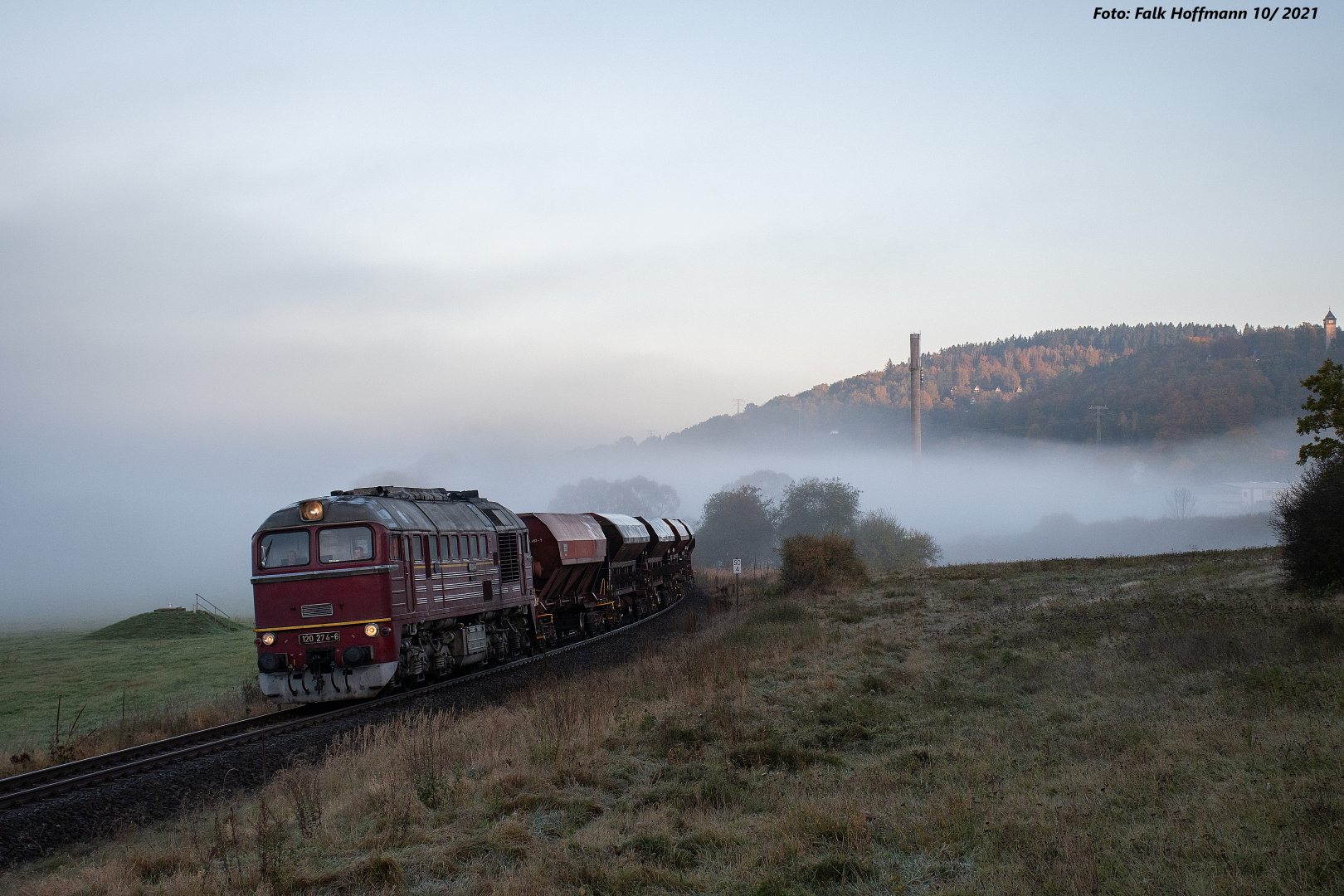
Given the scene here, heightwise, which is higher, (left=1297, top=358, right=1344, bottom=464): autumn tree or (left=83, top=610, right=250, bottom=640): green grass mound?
(left=1297, top=358, right=1344, bottom=464): autumn tree

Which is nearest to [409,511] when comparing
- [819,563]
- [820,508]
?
[819,563]

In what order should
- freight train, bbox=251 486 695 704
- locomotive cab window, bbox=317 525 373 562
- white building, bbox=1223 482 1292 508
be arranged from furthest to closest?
white building, bbox=1223 482 1292 508
locomotive cab window, bbox=317 525 373 562
freight train, bbox=251 486 695 704

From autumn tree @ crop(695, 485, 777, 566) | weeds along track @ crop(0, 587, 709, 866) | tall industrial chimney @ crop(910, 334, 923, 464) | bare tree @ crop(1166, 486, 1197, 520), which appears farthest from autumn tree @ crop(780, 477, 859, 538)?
weeds along track @ crop(0, 587, 709, 866)

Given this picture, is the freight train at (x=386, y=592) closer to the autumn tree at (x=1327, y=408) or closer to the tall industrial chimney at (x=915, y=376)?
the autumn tree at (x=1327, y=408)

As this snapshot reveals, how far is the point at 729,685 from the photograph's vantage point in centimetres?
1745

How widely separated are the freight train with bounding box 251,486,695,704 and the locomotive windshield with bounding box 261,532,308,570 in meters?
0.02

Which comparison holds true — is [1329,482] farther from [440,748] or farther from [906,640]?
[440,748]

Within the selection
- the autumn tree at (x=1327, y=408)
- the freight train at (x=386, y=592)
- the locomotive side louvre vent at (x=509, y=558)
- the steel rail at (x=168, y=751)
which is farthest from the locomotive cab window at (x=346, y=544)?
the autumn tree at (x=1327, y=408)

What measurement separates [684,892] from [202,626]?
4542cm

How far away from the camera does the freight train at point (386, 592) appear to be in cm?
1725

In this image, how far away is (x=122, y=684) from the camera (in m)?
27.8

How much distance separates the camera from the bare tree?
15025cm

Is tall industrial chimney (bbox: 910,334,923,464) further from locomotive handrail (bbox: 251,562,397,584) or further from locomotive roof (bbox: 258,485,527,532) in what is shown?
locomotive handrail (bbox: 251,562,397,584)

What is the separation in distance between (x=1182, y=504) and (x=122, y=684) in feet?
524
